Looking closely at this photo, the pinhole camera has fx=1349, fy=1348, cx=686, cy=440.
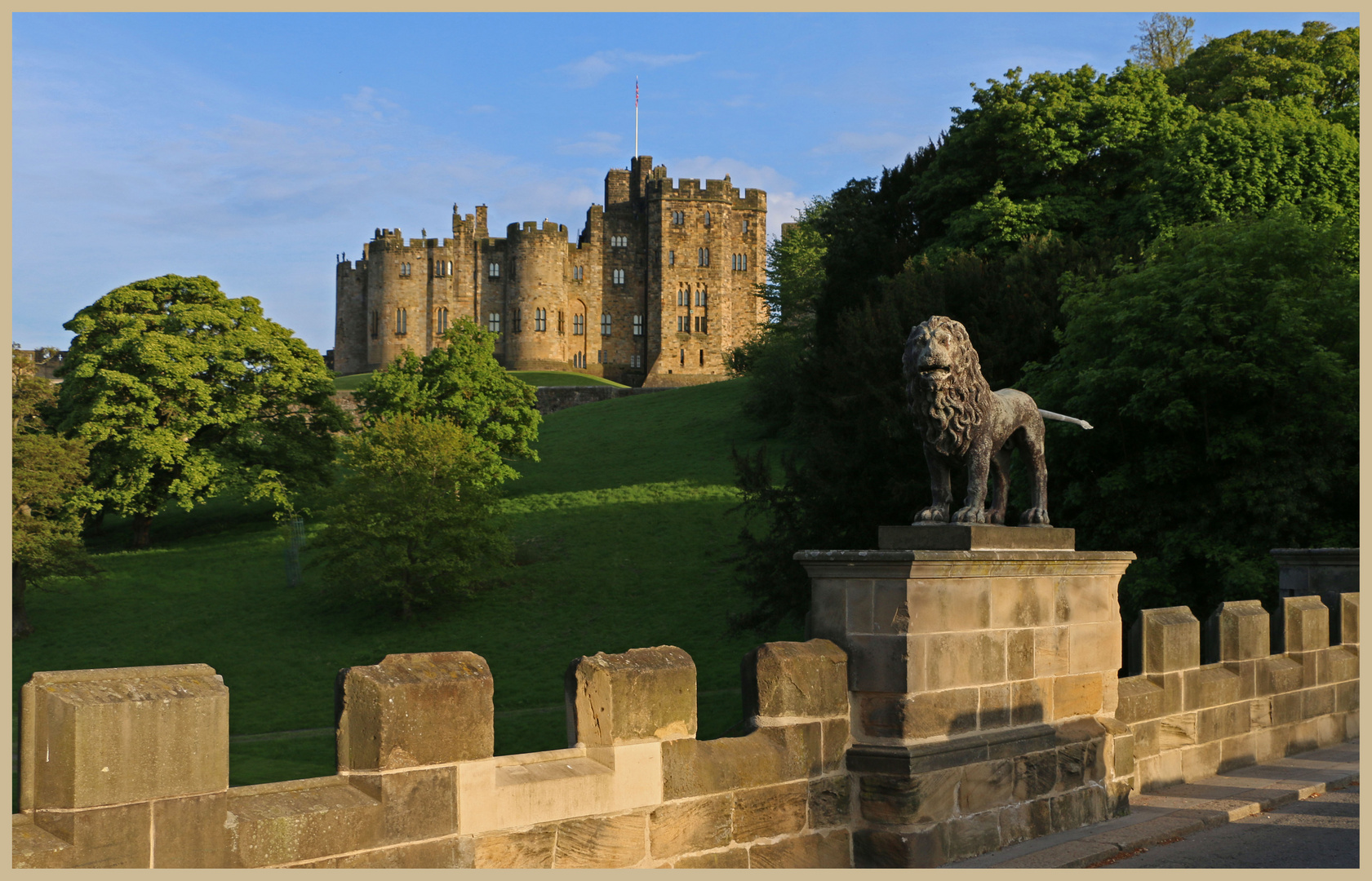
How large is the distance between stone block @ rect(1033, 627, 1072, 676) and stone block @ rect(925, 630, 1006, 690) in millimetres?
401

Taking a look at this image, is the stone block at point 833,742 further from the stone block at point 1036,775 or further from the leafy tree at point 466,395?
the leafy tree at point 466,395

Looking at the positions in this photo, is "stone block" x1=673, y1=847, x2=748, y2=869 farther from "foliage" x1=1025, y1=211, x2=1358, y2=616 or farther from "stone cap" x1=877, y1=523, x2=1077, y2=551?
"foliage" x1=1025, y1=211, x2=1358, y2=616

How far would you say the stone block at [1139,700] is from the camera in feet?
32.6

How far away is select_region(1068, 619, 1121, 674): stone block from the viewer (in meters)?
9.17

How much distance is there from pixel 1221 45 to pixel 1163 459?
2518 cm

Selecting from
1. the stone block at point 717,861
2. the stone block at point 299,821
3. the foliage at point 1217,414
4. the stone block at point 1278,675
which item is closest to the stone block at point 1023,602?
the stone block at point 717,861

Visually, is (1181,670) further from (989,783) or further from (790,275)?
(790,275)

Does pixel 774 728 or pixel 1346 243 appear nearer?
pixel 774 728

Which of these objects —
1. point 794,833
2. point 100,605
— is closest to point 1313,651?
point 794,833

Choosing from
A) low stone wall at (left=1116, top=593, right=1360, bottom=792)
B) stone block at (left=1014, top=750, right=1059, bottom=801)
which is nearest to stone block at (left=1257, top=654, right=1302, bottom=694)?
low stone wall at (left=1116, top=593, right=1360, bottom=792)

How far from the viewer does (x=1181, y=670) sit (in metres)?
10.6

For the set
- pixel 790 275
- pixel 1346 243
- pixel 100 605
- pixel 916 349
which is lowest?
pixel 100 605

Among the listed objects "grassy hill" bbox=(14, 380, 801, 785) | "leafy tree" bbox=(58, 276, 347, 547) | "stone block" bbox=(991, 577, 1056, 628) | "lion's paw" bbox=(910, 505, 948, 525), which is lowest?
"grassy hill" bbox=(14, 380, 801, 785)

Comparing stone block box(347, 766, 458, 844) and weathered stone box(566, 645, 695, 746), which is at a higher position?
weathered stone box(566, 645, 695, 746)
